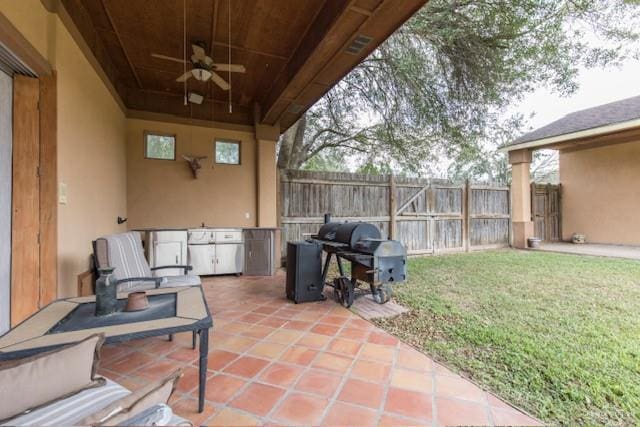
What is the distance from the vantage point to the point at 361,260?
3.21 meters

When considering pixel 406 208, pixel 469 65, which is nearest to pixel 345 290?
pixel 406 208

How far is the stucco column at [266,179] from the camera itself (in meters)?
5.69

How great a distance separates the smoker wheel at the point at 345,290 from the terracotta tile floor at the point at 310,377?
439 mm

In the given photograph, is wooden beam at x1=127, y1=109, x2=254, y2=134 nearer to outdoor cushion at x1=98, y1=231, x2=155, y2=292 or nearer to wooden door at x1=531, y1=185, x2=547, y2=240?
outdoor cushion at x1=98, y1=231, x2=155, y2=292

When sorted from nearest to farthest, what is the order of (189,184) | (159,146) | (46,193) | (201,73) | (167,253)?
(46,193)
(201,73)
(167,253)
(159,146)
(189,184)

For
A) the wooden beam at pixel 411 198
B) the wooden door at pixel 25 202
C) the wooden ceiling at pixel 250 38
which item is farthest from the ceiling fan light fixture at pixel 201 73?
the wooden beam at pixel 411 198

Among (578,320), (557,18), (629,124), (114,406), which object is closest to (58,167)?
(114,406)

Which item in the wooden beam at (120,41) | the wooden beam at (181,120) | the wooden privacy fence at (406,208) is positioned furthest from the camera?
the wooden privacy fence at (406,208)

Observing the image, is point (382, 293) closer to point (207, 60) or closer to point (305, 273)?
point (305, 273)

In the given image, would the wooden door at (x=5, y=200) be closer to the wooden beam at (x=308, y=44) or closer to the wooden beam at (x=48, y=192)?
the wooden beam at (x=48, y=192)

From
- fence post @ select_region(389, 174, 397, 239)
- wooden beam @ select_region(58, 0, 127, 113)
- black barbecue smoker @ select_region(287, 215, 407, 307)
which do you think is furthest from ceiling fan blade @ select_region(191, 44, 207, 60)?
fence post @ select_region(389, 174, 397, 239)

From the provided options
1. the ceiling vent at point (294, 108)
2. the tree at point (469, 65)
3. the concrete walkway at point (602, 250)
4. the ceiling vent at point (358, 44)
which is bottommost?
the concrete walkway at point (602, 250)

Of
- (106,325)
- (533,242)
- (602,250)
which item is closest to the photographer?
(106,325)

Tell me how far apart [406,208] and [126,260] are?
581 centimetres
